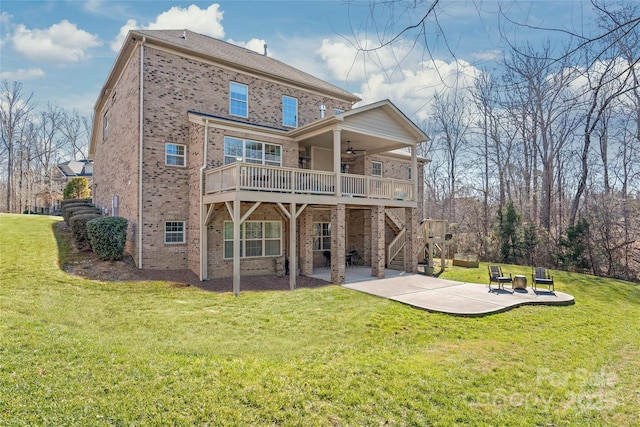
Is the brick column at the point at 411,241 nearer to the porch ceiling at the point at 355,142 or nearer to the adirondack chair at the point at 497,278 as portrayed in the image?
the porch ceiling at the point at 355,142

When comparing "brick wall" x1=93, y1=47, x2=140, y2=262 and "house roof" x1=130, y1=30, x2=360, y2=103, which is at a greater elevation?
"house roof" x1=130, y1=30, x2=360, y2=103

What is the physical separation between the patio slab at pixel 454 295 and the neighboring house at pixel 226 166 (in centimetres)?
165

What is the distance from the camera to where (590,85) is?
125 inches

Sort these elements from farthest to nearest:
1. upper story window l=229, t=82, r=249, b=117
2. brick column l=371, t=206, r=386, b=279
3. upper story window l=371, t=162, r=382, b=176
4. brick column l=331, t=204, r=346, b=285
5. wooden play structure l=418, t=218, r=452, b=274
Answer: upper story window l=371, t=162, r=382, b=176
wooden play structure l=418, t=218, r=452, b=274
upper story window l=229, t=82, r=249, b=117
brick column l=371, t=206, r=386, b=279
brick column l=331, t=204, r=346, b=285

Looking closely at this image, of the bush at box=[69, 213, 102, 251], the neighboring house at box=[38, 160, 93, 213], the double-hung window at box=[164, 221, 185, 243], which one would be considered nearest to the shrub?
the neighboring house at box=[38, 160, 93, 213]

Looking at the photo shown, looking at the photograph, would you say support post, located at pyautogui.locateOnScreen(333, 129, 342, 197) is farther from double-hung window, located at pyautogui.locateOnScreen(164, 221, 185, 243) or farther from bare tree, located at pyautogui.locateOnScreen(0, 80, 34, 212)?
bare tree, located at pyautogui.locateOnScreen(0, 80, 34, 212)

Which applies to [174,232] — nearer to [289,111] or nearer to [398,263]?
[289,111]

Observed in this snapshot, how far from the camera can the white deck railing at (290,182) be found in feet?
36.8

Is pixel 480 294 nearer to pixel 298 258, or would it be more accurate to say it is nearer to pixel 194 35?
pixel 298 258

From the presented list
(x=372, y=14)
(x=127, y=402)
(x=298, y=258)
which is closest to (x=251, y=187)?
(x=298, y=258)

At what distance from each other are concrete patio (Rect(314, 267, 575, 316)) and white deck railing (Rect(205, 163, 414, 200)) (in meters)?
3.67

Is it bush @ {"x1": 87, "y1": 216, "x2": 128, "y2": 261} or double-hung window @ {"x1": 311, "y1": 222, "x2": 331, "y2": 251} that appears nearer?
bush @ {"x1": 87, "y1": 216, "x2": 128, "y2": 261}

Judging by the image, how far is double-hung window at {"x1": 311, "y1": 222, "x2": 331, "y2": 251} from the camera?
17281 mm

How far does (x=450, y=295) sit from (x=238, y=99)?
12076 millimetres
